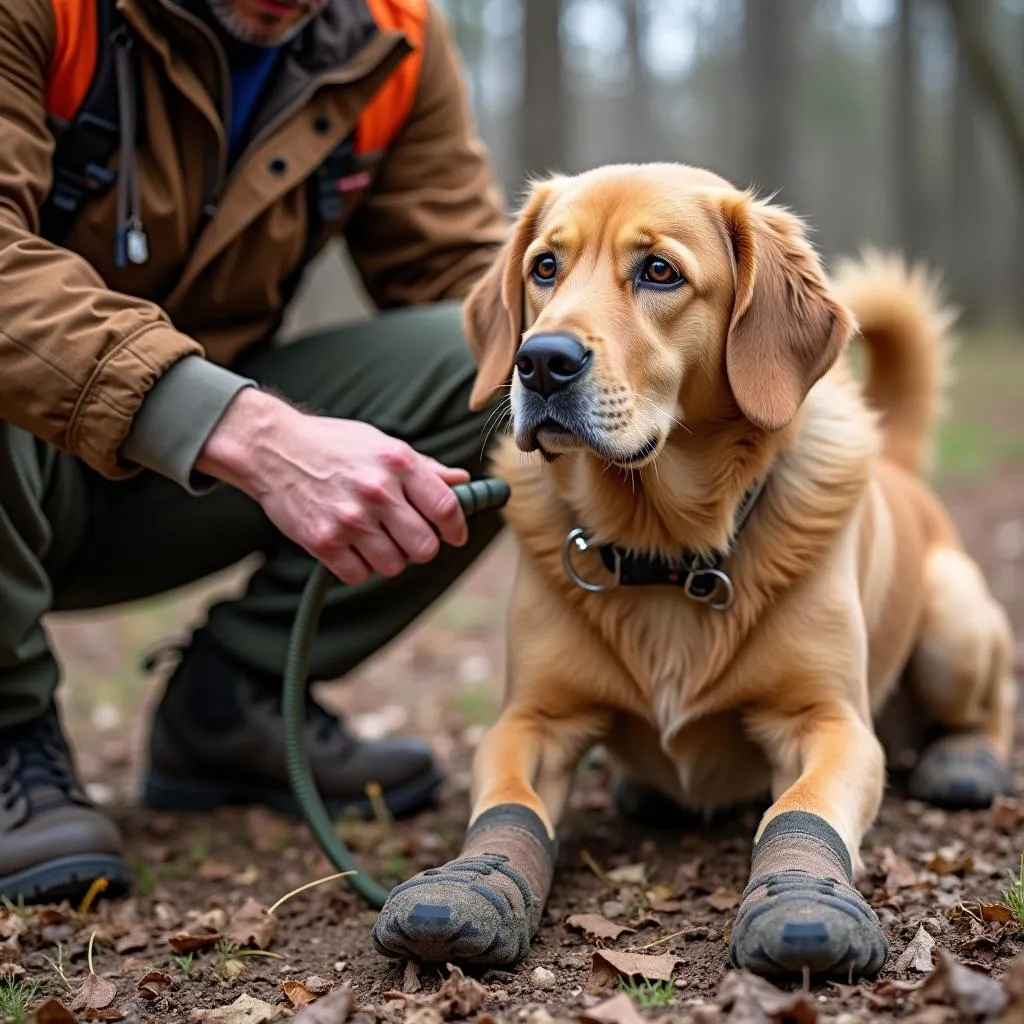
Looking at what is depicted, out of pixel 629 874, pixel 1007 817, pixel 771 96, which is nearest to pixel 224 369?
pixel 629 874

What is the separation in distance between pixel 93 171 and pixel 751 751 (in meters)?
1.95

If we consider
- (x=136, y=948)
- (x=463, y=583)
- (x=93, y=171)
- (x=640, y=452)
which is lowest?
(x=463, y=583)

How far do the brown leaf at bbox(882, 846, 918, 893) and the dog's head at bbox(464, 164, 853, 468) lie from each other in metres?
0.94

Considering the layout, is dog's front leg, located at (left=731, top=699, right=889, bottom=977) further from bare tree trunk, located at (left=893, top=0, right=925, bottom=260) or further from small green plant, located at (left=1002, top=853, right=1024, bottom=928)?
bare tree trunk, located at (left=893, top=0, right=925, bottom=260)

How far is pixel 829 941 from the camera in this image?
74.6 inches

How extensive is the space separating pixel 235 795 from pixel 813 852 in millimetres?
1955

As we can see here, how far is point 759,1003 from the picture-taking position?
1.80 metres

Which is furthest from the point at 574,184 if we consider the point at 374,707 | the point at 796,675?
the point at 374,707

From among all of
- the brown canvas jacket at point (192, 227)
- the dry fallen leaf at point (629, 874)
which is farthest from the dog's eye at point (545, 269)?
the dry fallen leaf at point (629, 874)

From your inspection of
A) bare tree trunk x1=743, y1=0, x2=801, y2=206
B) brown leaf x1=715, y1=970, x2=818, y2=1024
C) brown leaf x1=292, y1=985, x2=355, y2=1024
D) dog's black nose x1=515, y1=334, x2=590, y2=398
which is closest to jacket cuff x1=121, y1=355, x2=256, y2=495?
dog's black nose x1=515, y1=334, x2=590, y2=398

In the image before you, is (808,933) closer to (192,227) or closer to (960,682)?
(960,682)

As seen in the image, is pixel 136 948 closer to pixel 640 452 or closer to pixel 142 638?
pixel 640 452

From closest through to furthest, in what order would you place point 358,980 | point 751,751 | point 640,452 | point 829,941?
point 829,941, point 358,980, point 640,452, point 751,751

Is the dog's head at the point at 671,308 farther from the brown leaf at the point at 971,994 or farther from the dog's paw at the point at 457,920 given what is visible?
the brown leaf at the point at 971,994
